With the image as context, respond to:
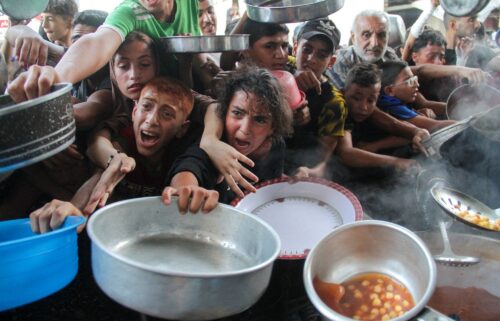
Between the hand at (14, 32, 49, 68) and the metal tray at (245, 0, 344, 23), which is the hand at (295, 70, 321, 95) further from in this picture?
the hand at (14, 32, 49, 68)

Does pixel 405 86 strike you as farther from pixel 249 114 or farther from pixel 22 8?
pixel 22 8

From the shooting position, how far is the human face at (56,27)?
6.89ft

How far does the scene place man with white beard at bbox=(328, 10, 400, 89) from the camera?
304 cm

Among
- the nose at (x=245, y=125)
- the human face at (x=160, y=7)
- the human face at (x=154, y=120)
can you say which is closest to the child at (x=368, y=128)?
the nose at (x=245, y=125)

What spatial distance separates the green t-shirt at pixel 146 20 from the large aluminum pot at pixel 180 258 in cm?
84

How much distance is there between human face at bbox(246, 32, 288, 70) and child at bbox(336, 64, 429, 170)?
0.65 m

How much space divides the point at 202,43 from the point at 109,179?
72 centimetres


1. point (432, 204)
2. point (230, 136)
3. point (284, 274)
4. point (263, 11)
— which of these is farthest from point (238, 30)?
point (432, 204)

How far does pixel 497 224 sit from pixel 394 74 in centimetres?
130

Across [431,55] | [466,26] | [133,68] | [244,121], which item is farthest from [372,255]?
[466,26]

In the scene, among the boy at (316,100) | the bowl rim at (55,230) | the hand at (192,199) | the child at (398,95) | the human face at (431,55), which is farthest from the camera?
the human face at (431,55)

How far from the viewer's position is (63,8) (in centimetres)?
211

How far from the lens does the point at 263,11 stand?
7.22 ft

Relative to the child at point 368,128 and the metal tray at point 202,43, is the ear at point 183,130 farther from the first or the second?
the child at point 368,128
